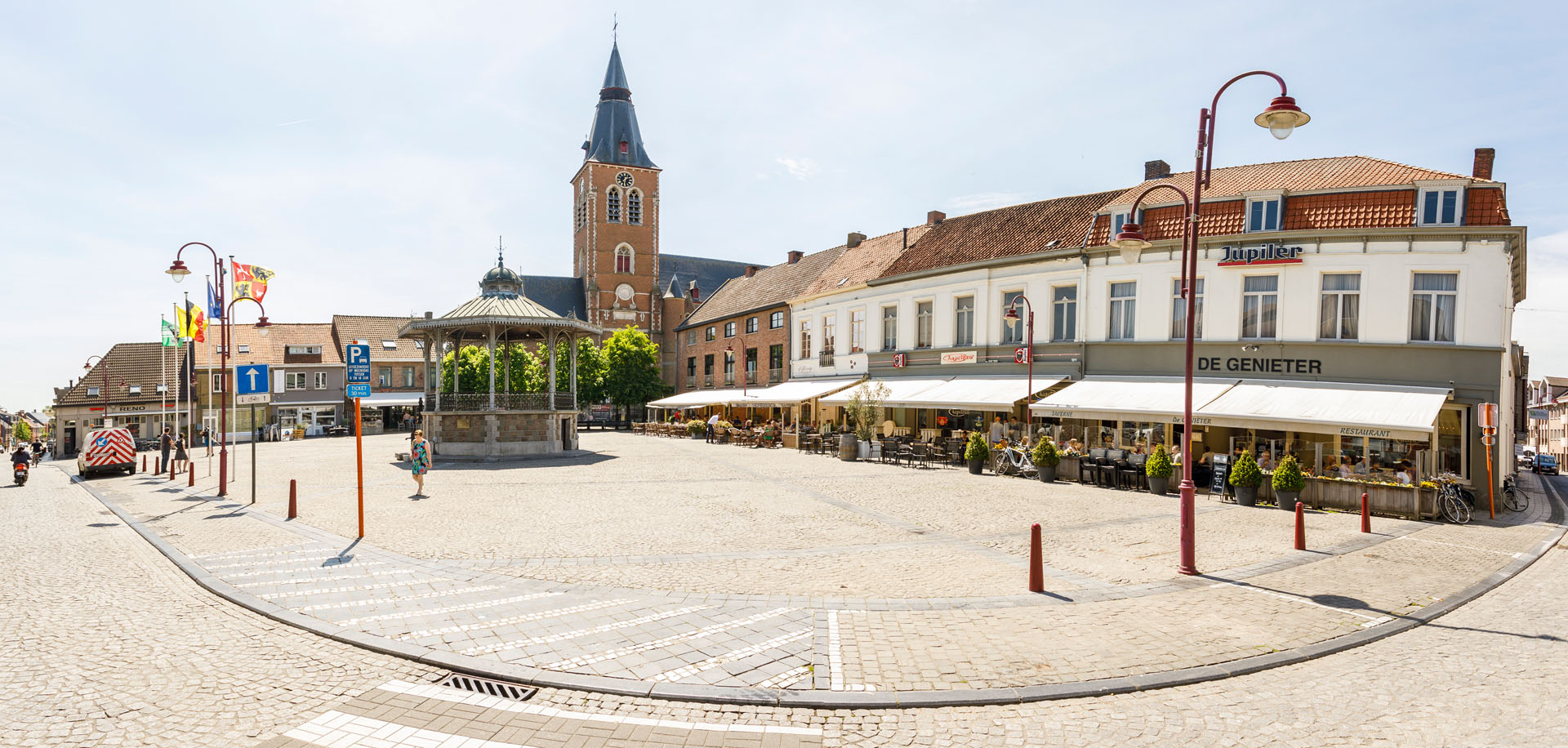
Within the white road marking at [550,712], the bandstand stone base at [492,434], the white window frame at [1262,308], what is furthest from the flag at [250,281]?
the white window frame at [1262,308]

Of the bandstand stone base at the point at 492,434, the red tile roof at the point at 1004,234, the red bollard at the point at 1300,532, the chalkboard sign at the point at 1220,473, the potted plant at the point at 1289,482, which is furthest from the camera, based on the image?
the bandstand stone base at the point at 492,434

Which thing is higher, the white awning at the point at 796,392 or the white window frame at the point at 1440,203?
the white window frame at the point at 1440,203

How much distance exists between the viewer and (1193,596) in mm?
8344

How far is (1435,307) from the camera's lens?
17.3m

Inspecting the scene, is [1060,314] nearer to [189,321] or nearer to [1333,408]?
[1333,408]

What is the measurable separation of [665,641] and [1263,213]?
20.3 m

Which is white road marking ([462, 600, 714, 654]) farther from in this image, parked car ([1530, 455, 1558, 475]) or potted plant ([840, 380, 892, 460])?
parked car ([1530, 455, 1558, 475])

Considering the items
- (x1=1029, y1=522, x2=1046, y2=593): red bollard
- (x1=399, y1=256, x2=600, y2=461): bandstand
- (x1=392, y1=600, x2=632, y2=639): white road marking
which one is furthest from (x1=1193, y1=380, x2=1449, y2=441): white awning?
(x1=399, y1=256, x2=600, y2=461): bandstand

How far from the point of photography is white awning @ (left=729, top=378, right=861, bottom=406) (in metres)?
31.0

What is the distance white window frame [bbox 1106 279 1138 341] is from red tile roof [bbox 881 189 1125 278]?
7.03 feet

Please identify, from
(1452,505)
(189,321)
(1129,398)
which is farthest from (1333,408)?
(189,321)

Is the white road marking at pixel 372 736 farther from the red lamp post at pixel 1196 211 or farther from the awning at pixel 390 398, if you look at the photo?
the awning at pixel 390 398

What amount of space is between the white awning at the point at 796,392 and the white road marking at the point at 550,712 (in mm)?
24925

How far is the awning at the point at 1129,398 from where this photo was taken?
18.8 meters
